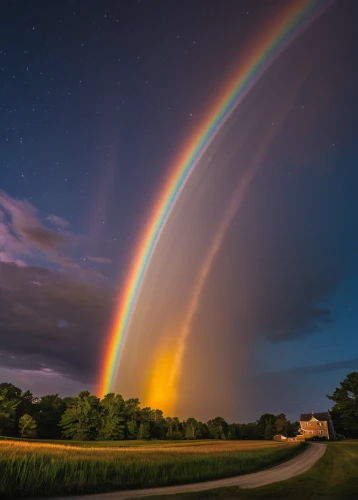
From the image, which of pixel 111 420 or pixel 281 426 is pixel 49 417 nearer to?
pixel 111 420

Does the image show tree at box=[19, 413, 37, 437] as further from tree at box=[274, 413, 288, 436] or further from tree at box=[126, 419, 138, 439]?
tree at box=[274, 413, 288, 436]

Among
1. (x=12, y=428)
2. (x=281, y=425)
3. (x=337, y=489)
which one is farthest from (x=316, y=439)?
(x=337, y=489)

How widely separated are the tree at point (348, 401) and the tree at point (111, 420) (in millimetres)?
66273

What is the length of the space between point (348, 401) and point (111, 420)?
7096cm

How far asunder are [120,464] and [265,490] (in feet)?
25.0

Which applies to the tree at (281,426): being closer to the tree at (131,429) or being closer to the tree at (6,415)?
the tree at (131,429)

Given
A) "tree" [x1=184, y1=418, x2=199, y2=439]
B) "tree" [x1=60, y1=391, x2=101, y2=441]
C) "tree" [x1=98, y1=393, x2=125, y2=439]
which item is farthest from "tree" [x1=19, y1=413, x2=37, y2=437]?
"tree" [x1=184, y1=418, x2=199, y2=439]

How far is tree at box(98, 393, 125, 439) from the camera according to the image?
346 ft

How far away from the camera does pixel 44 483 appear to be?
15.4 metres

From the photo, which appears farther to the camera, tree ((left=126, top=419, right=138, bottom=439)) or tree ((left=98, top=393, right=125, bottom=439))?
tree ((left=126, top=419, right=138, bottom=439))

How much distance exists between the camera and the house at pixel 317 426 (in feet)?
436

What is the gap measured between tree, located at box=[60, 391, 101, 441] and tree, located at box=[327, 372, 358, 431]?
240ft

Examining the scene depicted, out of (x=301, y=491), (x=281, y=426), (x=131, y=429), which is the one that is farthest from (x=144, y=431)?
(x=301, y=491)

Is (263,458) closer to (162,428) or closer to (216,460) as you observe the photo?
(216,460)
